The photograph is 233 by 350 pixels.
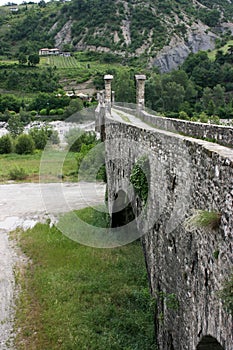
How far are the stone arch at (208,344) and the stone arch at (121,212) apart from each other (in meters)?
10.7

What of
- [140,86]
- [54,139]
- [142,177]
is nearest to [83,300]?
[142,177]

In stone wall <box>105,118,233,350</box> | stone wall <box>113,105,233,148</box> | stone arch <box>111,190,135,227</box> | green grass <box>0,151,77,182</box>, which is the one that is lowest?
green grass <box>0,151,77,182</box>

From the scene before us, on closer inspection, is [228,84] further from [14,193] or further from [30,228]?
[30,228]

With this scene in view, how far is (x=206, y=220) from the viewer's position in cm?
535

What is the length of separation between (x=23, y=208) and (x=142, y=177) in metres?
19.1

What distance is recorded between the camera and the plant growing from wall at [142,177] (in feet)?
31.5

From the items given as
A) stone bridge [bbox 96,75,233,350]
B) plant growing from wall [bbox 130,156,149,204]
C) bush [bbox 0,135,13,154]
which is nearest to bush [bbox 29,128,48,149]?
bush [bbox 0,135,13,154]

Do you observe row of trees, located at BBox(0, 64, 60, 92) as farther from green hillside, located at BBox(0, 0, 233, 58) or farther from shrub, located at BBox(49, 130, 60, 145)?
shrub, located at BBox(49, 130, 60, 145)

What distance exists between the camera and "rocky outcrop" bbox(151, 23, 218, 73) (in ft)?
343

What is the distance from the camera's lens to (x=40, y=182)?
1458 inches

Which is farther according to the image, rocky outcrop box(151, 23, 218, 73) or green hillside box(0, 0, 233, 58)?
green hillside box(0, 0, 233, 58)

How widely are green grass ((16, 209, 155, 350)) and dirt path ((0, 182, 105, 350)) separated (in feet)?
1.38

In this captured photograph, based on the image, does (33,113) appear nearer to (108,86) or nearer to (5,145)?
(5,145)

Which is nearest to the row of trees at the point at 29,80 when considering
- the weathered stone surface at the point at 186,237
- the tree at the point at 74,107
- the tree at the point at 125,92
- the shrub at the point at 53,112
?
the shrub at the point at 53,112
